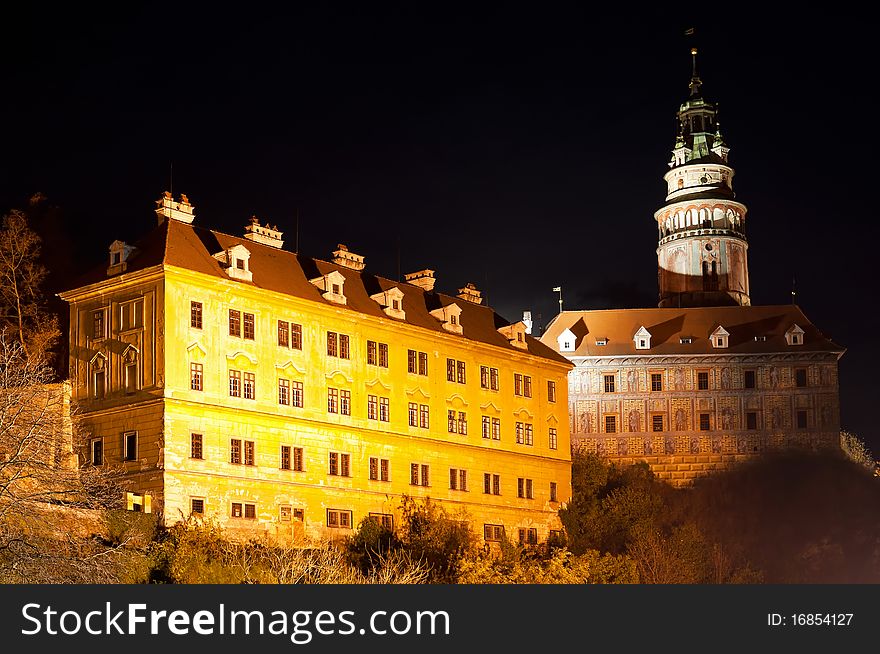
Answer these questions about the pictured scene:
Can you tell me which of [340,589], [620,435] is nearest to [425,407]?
[620,435]

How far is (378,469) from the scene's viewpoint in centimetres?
6431

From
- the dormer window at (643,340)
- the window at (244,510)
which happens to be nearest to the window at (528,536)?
the window at (244,510)

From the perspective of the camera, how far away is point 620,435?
313ft

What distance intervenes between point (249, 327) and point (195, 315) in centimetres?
284

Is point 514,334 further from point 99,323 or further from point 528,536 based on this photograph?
point 99,323

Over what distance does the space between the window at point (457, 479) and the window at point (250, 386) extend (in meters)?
12.5

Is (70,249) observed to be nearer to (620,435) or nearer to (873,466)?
(620,435)

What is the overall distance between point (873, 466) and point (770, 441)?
14.5m

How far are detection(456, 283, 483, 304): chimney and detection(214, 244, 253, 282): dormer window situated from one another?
2132 centimetres

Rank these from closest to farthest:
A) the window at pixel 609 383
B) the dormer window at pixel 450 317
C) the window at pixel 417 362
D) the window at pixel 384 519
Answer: the window at pixel 384 519 → the window at pixel 417 362 → the dormer window at pixel 450 317 → the window at pixel 609 383

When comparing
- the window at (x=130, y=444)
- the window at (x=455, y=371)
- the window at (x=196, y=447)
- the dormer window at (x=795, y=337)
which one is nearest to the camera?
the window at (x=130, y=444)

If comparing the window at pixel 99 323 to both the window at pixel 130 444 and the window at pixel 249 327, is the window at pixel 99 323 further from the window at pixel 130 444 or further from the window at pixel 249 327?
the window at pixel 249 327

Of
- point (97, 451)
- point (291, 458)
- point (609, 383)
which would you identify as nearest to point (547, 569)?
point (291, 458)

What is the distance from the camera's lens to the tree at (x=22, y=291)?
2491 inches
